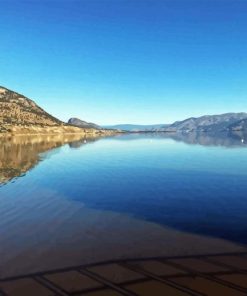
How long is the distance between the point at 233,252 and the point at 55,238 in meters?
14.4

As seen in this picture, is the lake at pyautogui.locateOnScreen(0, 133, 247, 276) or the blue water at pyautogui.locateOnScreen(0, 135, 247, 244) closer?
the lake at pyautogui.locateOnScreen(0, 133, 247, 276)

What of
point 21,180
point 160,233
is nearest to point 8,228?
point 160,233

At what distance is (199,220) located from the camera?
33344 millimetres

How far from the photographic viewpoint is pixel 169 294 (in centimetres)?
1809

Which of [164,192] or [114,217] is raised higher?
[164,192]

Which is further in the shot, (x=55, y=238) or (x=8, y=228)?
(x=8, y=228)

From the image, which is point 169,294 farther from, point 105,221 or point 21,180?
point 21,180

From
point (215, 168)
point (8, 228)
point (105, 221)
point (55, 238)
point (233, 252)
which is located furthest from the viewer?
point (215, 168)

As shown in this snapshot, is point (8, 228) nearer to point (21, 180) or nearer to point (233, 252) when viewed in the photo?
point (233, 252)

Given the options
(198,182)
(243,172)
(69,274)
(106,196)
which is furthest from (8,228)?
(243,172)

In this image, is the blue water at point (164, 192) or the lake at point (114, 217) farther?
the blue water at point (164, 192)

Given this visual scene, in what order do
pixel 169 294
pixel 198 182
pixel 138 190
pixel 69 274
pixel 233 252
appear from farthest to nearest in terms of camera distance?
pixel 198 182
pixel 138 190
pixel 233 252
pixel 69 274
pixel 169 294

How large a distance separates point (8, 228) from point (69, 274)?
1206 centimetres

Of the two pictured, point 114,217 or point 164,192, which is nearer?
point 114,217
